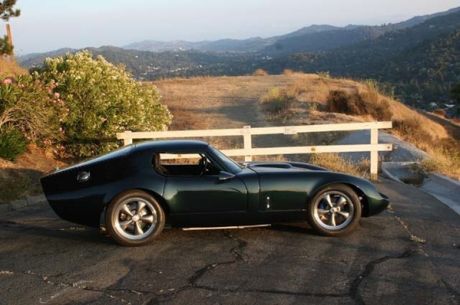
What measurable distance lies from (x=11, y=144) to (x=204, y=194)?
557 centimetres

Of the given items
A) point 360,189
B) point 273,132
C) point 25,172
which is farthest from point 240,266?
point 25,172

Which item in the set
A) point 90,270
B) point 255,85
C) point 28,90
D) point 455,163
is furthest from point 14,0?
point 255,85

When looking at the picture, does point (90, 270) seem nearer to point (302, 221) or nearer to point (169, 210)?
point (169, 210)

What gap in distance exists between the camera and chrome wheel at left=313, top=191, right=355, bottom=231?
21.9 ft

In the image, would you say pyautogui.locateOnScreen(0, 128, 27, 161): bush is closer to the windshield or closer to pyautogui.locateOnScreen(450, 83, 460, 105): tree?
the windshield

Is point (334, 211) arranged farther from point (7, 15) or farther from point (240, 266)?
point (7, 15)

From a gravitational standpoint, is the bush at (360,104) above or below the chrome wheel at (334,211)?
below

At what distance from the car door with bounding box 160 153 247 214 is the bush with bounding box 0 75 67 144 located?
5.53 meters

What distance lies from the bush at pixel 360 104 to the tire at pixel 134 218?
2209 cm

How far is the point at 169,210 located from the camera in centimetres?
641

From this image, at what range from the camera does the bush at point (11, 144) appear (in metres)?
10.4

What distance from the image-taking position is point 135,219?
6.38 metres

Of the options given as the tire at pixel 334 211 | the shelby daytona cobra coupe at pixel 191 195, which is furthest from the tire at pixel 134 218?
the tire at pixel 334 211

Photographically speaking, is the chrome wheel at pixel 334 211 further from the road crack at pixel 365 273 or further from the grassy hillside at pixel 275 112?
the grassy hillside at pixel 275 112
